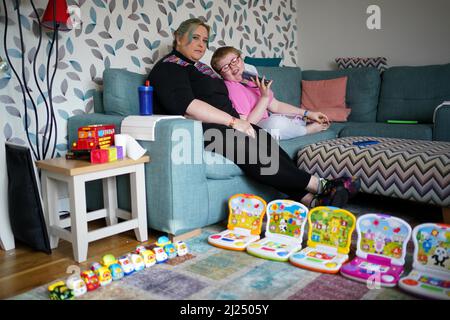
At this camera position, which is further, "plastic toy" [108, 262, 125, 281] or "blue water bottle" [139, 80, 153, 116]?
"blue water bottle" [139, 80, 153, 116]

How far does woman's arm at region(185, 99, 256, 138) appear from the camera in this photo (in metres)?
2.18

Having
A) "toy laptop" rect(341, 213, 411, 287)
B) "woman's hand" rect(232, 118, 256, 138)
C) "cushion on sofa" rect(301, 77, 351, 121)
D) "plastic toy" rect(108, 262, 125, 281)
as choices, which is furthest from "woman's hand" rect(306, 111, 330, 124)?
"plastic toy" rect(108, 262, 125, 281)

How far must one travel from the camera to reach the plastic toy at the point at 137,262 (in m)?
1.61

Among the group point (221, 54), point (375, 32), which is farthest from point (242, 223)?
point (375, 32)

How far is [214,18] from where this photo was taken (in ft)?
10.6

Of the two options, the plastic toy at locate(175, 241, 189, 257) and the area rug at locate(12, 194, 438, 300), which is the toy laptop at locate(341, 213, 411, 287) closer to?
the area rug at locate(12, 194, 438, 300)

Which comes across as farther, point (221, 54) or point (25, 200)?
point (221, 54)

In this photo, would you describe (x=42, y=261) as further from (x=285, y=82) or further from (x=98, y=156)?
(x=285, y=82)

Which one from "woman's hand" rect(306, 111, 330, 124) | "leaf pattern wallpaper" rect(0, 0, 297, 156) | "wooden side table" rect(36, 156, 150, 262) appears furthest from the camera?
"woman's hand" rect(306, 111, 330, 124)

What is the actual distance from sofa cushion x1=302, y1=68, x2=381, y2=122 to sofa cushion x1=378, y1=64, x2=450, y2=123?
5 cm

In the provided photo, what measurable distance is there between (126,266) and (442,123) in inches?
84.0

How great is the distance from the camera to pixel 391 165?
7.14ft

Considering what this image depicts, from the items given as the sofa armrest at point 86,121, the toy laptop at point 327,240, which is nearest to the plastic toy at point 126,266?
the toy laptop at point 327,240
